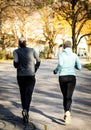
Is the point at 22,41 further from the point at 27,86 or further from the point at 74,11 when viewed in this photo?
the point at 74,11

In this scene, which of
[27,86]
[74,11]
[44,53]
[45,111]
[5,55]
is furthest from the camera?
[44,53]

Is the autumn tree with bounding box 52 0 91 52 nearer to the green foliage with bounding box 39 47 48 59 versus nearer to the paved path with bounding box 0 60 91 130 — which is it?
the paved path with bounding box 0 60 91 130

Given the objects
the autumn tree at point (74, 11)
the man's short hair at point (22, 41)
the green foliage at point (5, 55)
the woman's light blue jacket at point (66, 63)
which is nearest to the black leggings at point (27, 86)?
the woman's light blue jacket at point (66, 63)

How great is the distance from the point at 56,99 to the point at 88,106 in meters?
1.76

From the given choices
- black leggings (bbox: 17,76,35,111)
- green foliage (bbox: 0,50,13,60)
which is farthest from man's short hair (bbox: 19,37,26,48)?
green foliage (bbox: 0,50,13,60)

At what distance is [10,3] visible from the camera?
3016 cm

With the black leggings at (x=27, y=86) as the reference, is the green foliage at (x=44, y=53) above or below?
below

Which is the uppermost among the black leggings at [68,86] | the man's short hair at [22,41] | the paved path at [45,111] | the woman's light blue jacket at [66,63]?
the man's short hair at [22,41]

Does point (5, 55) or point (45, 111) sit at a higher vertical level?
point (45, 111)

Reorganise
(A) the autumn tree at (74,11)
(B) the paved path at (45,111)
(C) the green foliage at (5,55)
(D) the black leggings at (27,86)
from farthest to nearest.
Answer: (C) the green foliage at (5,55)
(A) the autumn tree at (74,11)
(D) the black leggings at (27,86)
(B) the paved path at (45,111)

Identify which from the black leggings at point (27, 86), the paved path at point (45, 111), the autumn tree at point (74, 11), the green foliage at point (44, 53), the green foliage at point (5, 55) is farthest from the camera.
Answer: the green foliage at point (44, 53)

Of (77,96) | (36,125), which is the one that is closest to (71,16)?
(77,96)

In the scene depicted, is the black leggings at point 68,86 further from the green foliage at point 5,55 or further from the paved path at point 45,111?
the green foliage at point 5,55

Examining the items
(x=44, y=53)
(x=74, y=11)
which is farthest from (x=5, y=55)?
(x=44, y=53)
